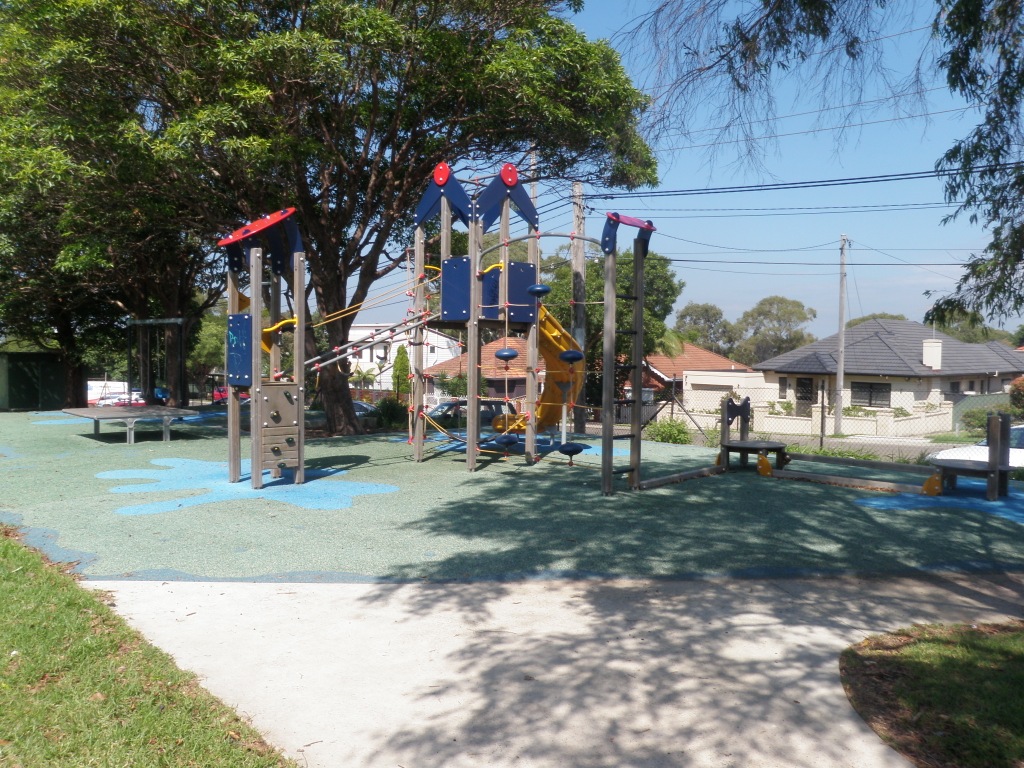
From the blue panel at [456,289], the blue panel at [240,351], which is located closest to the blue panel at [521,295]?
the blue panel at [456,289]

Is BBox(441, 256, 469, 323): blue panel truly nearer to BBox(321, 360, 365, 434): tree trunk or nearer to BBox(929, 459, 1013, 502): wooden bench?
BBox(321, 360, 365, 434): tree trunk

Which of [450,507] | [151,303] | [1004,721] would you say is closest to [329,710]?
[1004,721]

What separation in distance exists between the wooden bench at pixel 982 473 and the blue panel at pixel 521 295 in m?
6.21

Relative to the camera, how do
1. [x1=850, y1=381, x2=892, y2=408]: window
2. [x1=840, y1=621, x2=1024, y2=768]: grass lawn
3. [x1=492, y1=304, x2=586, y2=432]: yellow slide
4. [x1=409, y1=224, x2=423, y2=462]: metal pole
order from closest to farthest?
1. [x1=840, y1=621, x2=1024, y2=768]: grass lawn
2. [x1=409, y1=224, x2=423, y2=462]: metal pole
3. [x1=492, y1=304, x2=586, y2=432]: yellow slide
4. [x1=850, y1=381, x2=892, y2=408]: window

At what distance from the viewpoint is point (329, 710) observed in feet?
13.6

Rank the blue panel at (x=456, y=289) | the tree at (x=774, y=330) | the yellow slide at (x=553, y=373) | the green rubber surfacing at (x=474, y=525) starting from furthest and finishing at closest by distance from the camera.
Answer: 1. the tree at (x=774, y=330)
2. the yellow slide at (x=553, y=373)
3. the blue panel at (x=456, y=289)
4. the green rubber surfacing at (x=474, y=525)

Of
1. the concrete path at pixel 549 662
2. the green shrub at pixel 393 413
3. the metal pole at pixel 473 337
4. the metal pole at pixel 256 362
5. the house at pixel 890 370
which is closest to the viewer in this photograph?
the concrete path at pixel 549 662

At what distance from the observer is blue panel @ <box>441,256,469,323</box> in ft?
42.4

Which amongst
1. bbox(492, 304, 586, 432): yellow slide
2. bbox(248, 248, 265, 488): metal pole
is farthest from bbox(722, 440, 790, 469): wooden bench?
bbox(248, 248, 265, 488): metal pole

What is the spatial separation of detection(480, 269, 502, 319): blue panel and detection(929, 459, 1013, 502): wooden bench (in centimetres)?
659

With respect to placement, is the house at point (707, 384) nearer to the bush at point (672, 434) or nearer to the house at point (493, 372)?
the house at point (493, 372)

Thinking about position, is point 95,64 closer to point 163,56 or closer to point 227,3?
point 163,56

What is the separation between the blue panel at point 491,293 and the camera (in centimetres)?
1303

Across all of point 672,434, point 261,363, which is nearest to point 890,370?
point 672,434
